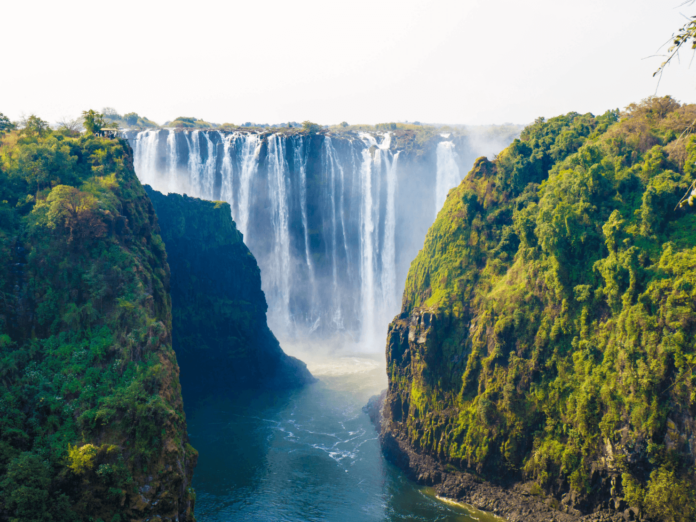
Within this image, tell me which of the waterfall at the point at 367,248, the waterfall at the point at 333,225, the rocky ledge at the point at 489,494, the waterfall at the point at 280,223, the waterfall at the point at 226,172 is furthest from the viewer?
the waterfall at the point at 333,225

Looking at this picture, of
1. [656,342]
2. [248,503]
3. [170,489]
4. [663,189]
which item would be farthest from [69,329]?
[663,189]

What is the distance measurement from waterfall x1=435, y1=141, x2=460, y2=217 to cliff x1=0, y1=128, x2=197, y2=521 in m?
41.8

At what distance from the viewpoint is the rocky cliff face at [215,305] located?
43906 millimetres

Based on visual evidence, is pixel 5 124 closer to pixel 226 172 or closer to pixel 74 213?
pixel 74 213

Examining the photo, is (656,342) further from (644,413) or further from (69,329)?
(69,329)

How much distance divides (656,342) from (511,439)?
8.91 metres

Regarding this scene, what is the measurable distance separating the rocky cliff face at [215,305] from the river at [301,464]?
2267 millimetres

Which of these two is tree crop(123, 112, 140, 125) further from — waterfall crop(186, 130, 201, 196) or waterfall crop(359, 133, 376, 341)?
waterfall crop(359, 133, 376, 341)

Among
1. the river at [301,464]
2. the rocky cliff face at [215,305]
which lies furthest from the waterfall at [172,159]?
the river at [301,464]

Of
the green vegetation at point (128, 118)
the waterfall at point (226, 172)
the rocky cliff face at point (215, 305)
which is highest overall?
the green vegetation at point (128, 118)

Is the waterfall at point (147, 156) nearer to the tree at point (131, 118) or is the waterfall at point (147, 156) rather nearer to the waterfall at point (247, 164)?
the waterfall at point (247, 164)

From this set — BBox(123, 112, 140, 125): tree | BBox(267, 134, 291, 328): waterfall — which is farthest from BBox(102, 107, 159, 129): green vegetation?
BBox(267, 134, 291, 328): waterfall

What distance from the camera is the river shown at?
27141 millimetres

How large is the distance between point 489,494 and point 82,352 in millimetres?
21875
